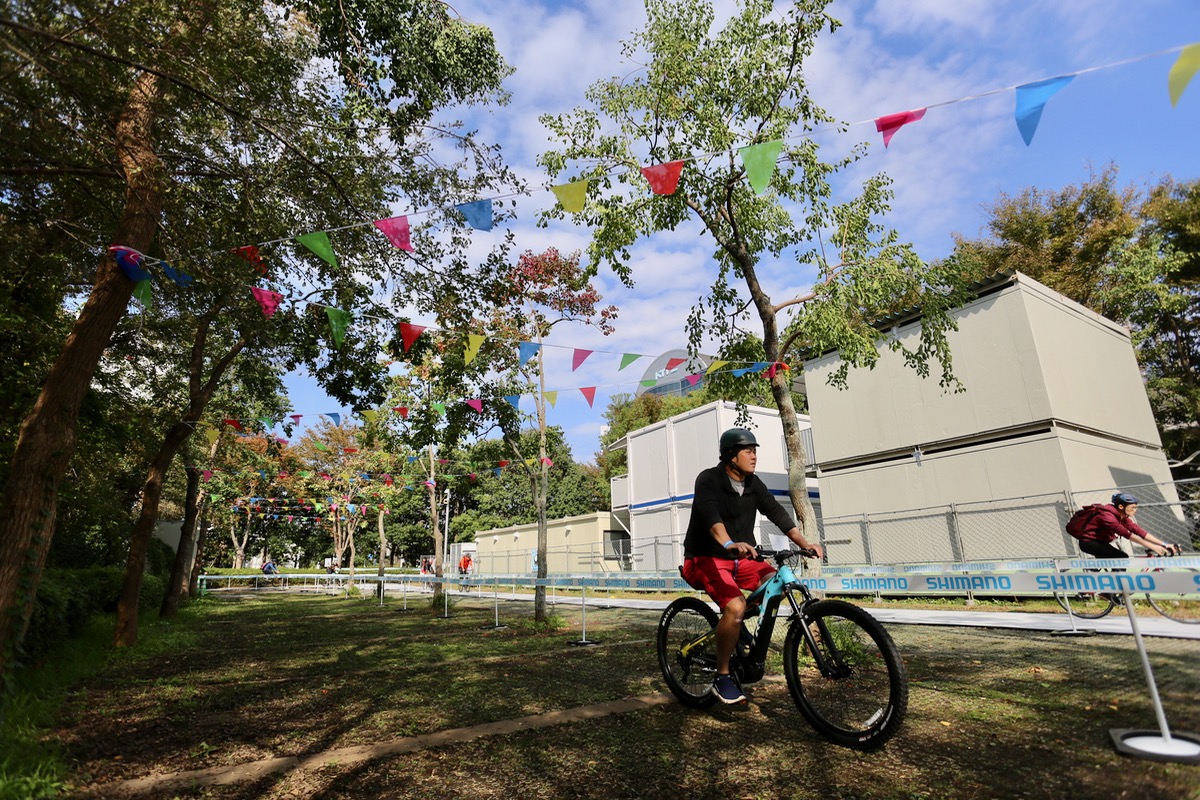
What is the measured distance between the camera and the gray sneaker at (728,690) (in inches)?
153

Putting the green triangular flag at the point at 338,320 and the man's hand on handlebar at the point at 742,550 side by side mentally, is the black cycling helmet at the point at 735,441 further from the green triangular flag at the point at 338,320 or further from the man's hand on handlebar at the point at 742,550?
the green triangular flag at the point at 338,320

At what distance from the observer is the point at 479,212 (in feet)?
21.9

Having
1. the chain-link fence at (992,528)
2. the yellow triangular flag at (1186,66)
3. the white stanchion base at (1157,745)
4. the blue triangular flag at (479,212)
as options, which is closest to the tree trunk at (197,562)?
the blue triangular flag at (479,212)

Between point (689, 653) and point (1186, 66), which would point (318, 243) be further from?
point (1186, 66)

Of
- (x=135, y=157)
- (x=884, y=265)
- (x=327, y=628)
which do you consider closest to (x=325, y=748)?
(x=135, y=157)

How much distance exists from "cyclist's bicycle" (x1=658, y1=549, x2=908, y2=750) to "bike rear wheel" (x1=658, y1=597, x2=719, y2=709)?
7 cm

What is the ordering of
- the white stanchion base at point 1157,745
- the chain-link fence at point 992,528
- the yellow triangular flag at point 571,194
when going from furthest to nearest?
the chain-link fence at point 992,528
the yellow triangular flag at point 571,194
the white stanchion base at point 1157,745

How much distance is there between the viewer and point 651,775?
3131mm

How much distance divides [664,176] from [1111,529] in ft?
22.4

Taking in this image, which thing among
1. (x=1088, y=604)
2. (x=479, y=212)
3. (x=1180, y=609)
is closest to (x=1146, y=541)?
(x=1180, y=609)

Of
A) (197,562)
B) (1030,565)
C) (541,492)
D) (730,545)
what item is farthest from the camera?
(197,562)

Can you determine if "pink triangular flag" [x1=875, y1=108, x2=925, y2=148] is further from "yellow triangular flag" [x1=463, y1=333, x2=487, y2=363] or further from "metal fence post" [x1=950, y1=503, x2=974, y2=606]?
"metal fence post" [x1=950, y1=503, x2=974, y2=606]

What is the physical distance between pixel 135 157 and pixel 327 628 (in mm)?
9545

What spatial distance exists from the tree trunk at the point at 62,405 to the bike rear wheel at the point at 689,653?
4.67 meters
